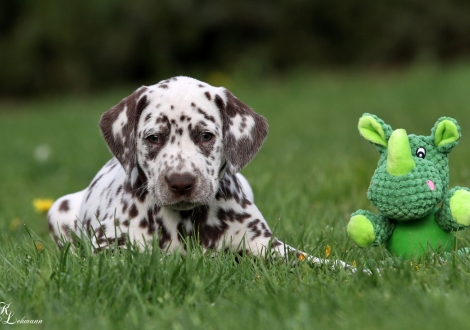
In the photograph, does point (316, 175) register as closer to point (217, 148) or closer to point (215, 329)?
point (217, 148)

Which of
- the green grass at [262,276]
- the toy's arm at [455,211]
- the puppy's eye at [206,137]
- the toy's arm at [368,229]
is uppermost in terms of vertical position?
the puppy's eye at [206,137]

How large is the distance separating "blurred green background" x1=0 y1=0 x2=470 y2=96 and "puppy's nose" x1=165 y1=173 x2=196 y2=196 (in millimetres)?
16679

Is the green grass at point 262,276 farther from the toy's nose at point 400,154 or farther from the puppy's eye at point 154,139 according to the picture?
the puppy's eye at point 154,139

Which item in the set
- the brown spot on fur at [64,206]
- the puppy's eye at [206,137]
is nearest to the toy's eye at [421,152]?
the puppy's eye at [206,137]

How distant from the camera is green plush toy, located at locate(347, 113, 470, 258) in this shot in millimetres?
3824

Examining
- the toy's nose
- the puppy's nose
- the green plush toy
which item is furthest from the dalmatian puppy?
the toy's nose

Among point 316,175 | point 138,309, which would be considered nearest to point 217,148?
point 138,309

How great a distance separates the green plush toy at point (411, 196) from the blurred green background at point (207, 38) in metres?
16.9

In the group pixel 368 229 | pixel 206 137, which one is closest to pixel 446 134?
pixel 368 229

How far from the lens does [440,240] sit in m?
3.98

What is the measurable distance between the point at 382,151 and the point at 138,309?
68.2 inches

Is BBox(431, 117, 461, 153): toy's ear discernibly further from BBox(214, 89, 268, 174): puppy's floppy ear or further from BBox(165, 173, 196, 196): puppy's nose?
BBox(165, 173, 196, 196): puppy's nose

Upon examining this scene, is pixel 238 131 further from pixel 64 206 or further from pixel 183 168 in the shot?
pixel 64 206

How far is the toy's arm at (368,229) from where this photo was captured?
3914mm
